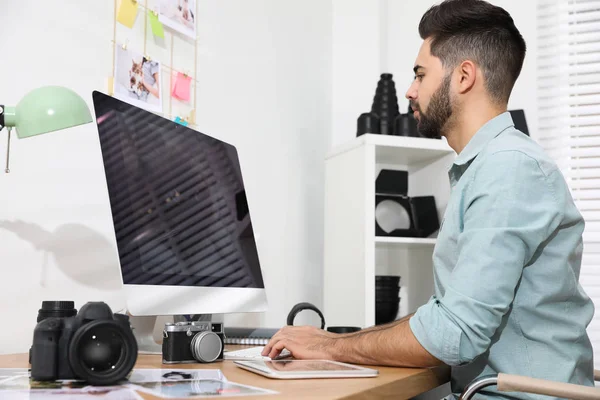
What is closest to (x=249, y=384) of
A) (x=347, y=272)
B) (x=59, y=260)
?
(x=59, y=260)

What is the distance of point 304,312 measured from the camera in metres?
2.62

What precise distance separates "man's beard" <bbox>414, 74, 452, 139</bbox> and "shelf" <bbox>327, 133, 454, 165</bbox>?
2.90 feet

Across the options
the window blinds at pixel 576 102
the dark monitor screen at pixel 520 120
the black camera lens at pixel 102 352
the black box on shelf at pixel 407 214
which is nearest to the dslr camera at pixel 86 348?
the black camera lens at pixel 102 352

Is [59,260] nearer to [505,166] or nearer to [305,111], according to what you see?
[505,166]

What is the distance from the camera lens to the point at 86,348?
84 cm

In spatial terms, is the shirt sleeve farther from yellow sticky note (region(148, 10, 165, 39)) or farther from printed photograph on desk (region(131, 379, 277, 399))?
yellow sticky note (region(148, 10, 165, 39))

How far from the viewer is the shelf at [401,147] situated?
8.16 ft

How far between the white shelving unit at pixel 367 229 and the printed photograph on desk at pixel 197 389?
1483 mm

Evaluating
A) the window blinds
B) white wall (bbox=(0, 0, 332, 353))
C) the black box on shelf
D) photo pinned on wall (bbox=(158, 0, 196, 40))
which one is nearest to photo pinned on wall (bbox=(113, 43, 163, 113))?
white wall (bbox=(0, 0, 332, 353))

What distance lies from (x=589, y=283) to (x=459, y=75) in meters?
1.58

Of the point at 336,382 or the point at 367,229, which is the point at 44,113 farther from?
the point at 367,229

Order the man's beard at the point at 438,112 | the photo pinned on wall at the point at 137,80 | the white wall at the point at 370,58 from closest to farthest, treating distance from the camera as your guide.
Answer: the man's beard at the point at 438,112 < the photo pinned on wall at the point at 137,80 < the white wall at the point at 370,58

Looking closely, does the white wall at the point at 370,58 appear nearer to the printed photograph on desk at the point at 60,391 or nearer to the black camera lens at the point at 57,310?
the black camera lens at the point at 57,310

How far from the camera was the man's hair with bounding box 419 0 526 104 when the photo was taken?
1479mm
